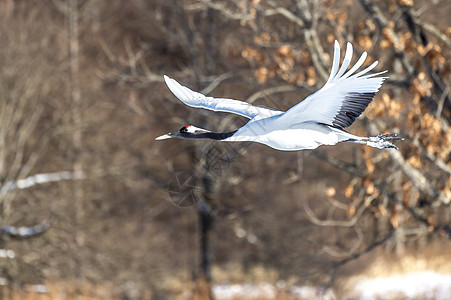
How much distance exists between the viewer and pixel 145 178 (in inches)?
664

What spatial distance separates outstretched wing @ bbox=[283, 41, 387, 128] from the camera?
15.0 ft

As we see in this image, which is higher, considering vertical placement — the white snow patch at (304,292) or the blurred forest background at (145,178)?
the blurred forest background at (145,178)

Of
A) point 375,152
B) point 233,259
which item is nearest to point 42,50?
point 233,259

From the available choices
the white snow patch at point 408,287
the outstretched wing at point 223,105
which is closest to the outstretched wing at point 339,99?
the outstretched wing at point 223,105

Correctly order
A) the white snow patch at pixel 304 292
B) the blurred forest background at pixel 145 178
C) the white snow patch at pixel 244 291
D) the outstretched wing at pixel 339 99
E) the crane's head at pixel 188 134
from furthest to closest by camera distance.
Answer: the blurred forest background at pixel 145 178 < the white snow patch at pixel 244 291 < the white snow patch at pixel 304 292 < the crane's head at pixel 188 134 < the outstretched wing at pixel 339 99

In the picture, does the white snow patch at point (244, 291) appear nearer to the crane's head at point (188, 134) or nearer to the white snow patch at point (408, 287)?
the white snow patch at point (408, 287)

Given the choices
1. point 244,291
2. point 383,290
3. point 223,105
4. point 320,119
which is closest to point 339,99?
point 320,119

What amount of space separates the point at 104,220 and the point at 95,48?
3.39 m

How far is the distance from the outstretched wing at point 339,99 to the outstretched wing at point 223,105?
1.18 feet

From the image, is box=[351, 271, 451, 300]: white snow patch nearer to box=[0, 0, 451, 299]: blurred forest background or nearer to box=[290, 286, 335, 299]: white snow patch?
box=[0, 0, 451, 299]: blurred forest background

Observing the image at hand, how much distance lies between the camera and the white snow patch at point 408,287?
12.7 meters

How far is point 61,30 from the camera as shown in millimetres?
17188

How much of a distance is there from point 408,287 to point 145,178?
221 inches

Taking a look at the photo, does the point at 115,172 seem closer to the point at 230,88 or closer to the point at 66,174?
the point at 66,174
